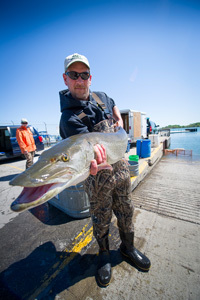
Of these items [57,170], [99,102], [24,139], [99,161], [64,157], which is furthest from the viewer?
[24,139]

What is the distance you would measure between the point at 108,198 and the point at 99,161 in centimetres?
64

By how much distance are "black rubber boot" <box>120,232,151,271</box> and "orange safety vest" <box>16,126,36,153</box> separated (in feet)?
18.7

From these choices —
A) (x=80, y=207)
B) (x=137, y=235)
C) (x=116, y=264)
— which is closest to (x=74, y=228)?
(x=80, y=207)

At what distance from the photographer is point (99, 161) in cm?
161

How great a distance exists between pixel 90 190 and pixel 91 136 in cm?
78

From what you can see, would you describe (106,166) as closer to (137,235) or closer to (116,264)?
(116,264)

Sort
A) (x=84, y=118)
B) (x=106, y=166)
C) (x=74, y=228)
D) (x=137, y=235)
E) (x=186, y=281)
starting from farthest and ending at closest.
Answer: (x=74, y=228)
(x=137, y=235)
(x=84, y=118)
(x=186, y=281)
(x=106, y=166)

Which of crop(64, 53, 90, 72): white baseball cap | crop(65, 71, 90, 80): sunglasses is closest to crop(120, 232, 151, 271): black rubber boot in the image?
crop(65, 71, 90, 80): sunglasses

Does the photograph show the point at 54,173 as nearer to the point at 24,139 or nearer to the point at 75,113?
the point at 75,113

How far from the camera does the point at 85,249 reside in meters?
2.29

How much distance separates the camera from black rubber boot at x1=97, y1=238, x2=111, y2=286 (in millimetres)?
1759

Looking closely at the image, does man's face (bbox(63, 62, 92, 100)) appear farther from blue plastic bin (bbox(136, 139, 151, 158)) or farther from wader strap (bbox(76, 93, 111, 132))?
blue plastic bin (bbox(136, 139, 151, 158))

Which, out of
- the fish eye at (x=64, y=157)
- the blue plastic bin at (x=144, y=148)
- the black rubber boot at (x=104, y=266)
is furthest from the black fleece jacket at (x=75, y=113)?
the blue plastic bin at (x=144, y=148)

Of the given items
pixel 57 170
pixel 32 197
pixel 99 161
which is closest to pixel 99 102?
pixel 99 161
